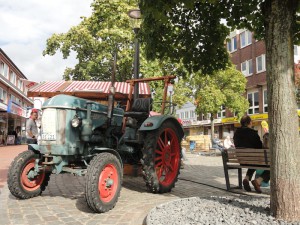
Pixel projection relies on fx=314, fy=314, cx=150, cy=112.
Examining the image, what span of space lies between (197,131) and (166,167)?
45460 mm

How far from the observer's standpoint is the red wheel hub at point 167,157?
20.0ft

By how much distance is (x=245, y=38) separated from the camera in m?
33.8

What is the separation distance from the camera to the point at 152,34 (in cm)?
517

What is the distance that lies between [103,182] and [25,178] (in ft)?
5.18

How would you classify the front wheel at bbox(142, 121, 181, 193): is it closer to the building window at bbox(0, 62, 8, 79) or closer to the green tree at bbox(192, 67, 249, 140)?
the green tree at bbox(192, 67, 249, 140)

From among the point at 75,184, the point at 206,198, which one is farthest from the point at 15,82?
the point at 206,198

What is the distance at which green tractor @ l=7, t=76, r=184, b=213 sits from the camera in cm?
462

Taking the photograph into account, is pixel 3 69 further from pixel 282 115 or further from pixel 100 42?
pixel 282 115

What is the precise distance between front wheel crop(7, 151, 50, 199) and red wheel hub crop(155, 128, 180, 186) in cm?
208

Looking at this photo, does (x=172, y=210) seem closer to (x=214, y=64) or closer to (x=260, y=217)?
(x=260, y=217)

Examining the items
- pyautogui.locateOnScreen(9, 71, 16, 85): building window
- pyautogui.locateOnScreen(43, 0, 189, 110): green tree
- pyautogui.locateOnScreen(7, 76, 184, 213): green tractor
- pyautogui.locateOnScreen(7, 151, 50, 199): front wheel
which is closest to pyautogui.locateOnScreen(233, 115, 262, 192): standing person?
pyautogui.locateOnScreen(7, 76, 184, 213): green tractor

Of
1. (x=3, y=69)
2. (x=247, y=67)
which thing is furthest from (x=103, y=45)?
(x=3, y=69)

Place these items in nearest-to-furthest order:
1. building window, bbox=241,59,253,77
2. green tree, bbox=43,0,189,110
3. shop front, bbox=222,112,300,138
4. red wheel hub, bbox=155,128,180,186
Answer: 1. red wheel hub, bbox=155,128,180,186
2. green tree, bbox=43,0,189,110
3. shop front, bbox=222,112,300,138
4. building window, bbox=241,59,253,77

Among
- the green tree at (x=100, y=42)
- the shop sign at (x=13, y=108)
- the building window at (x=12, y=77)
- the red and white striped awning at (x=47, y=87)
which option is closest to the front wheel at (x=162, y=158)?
the red and white striped awning at (x=47, y=87)
